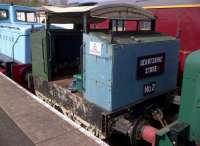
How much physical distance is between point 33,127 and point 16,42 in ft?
14.1

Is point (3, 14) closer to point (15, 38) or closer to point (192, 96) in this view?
point (15, 38)

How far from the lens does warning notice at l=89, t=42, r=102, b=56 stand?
13.6 feet

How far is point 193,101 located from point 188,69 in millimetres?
391

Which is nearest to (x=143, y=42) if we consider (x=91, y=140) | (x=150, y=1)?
(x=91, y=140)

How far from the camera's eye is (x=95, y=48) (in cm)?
423

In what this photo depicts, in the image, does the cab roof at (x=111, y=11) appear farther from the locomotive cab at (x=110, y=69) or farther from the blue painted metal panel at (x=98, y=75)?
the blue painted metal panel at (x=98, y=75)

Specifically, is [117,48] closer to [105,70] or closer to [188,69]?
[105,70]

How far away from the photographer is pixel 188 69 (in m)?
3.17

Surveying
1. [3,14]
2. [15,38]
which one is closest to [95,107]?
[15,38]

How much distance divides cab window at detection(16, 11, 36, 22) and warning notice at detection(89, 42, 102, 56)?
21.0 feet

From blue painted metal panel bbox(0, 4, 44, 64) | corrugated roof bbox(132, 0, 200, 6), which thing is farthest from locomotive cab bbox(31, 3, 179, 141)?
blue painted metal panel bbox(0, 4, 44, 64)

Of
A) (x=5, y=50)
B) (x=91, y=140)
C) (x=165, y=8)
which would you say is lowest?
(x=91, y=140)

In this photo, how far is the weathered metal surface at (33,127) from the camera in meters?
3.95

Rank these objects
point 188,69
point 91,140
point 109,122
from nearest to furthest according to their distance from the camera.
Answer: point 188,69 → point 91,140 → point 109,122
